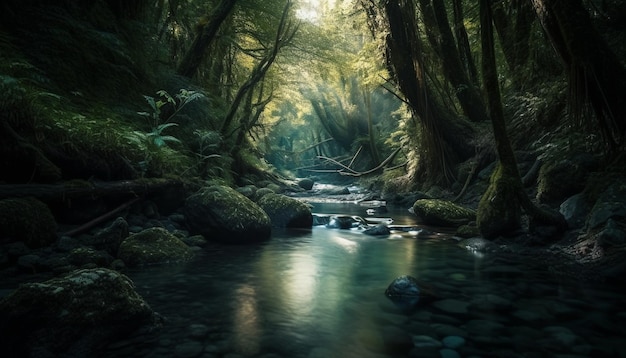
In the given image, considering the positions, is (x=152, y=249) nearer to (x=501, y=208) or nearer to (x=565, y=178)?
(x=501, y=208)

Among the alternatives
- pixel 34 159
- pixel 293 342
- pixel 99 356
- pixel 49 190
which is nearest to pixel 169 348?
pixel 99 356

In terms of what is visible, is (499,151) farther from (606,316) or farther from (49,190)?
(49,190)

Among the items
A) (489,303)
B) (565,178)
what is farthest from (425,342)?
(565,178)

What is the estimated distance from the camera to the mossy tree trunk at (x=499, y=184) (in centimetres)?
516

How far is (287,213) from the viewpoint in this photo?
26.3ft

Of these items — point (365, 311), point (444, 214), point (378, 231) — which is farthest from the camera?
point (444, 214)

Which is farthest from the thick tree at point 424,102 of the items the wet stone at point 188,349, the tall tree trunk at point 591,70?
the wet stone at point 188,349

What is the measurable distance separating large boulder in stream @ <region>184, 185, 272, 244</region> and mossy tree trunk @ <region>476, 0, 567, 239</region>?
145 inches

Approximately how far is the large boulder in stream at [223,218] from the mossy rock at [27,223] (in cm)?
229

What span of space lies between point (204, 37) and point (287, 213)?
15.8ft

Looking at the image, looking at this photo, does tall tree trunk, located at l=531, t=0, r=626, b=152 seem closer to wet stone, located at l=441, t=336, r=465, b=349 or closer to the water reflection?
wet stone, located at l=441, t=336, r=465, b=349

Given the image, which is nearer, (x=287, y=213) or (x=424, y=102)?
(x=287, y=213)

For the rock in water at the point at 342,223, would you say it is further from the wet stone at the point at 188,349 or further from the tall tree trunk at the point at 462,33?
the wet stone at the point at 188,349

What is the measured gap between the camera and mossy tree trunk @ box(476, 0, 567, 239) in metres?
5.16
